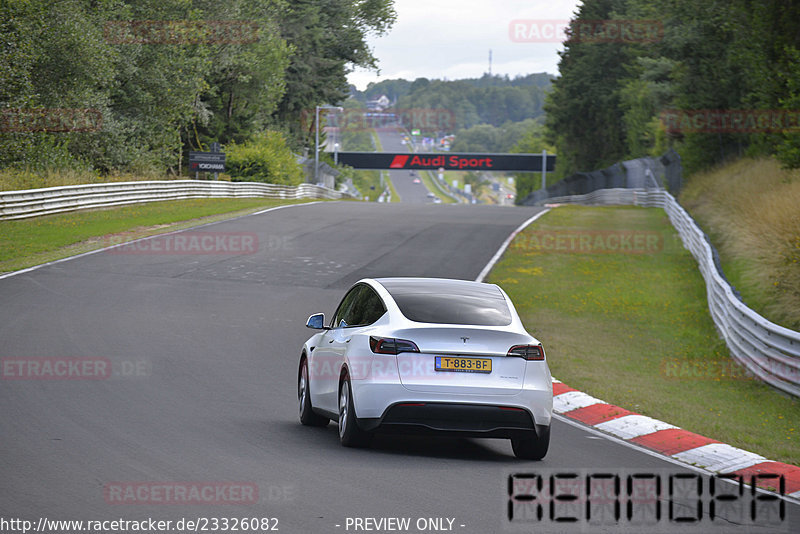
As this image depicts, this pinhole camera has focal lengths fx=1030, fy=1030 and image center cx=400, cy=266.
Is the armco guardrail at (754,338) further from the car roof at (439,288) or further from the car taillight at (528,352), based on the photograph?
the car taillight at (528,352)

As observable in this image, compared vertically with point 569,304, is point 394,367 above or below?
above

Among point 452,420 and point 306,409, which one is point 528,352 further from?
point 306,409

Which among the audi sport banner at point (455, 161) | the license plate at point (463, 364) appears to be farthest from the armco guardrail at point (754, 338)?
the audi sport banner at point (455, 161)

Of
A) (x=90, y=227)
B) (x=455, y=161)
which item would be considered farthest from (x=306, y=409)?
(x=455, y=161)

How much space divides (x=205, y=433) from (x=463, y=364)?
2.43 metres

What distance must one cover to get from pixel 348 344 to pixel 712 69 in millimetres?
40420

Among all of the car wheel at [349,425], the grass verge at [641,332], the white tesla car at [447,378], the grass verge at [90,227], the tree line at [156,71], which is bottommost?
the grass verge at [641,332]

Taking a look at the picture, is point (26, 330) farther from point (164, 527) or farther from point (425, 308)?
point (164, 527)

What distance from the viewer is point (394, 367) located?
28.7ft

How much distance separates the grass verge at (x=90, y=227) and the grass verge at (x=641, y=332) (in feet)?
35.5

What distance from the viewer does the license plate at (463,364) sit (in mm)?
8719

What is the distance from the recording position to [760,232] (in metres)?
21.8

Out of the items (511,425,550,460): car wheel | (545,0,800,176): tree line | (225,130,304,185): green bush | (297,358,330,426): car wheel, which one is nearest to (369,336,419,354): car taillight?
(511,425,550,460): car wheel

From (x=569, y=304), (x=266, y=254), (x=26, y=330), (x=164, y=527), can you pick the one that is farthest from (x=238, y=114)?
(x=164, y=527)
